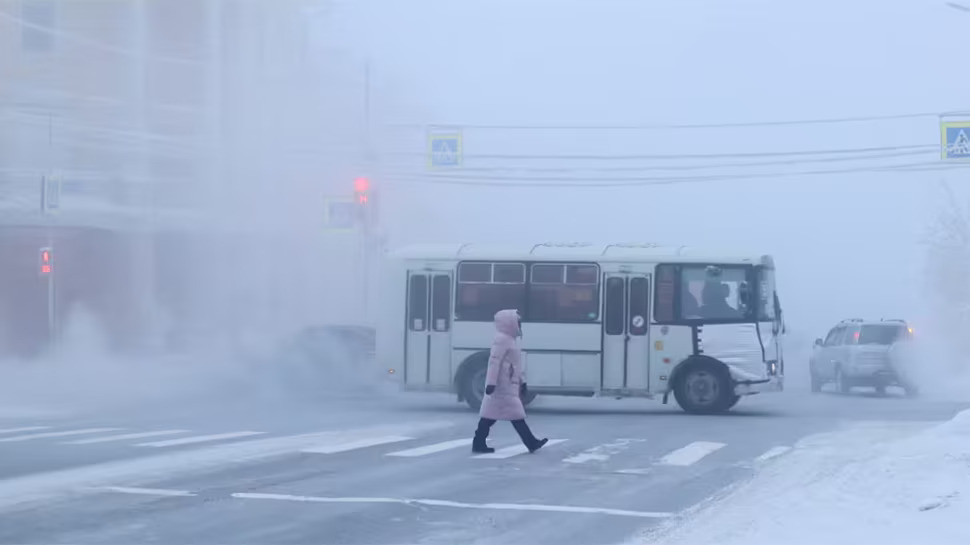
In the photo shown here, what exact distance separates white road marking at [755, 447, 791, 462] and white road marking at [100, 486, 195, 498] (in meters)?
6.64

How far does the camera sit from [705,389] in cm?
2325

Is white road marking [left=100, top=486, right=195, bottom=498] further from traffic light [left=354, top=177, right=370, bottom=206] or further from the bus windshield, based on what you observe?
traffic light [left=354, top=177, right=370, bottom=206]

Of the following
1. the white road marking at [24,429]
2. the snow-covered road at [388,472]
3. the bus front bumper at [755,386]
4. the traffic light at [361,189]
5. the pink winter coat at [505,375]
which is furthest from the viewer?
the traffic light at [361,189]

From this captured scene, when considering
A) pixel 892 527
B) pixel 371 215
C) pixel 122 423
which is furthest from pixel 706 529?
pixel 371 215

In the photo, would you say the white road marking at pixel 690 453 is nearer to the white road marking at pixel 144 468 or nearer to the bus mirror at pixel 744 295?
the white road marking at pixel 144 468

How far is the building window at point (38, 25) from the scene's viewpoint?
40250 mm

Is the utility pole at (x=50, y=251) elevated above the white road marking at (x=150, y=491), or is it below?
above

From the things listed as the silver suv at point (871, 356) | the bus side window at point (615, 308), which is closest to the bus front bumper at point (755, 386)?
the bus side window at point (615, 308)

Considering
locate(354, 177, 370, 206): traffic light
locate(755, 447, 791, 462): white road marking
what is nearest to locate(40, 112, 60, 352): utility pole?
locate(354, 177, 370, 206): traffic light

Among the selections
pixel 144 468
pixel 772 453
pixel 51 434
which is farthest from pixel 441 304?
pixel 144 468

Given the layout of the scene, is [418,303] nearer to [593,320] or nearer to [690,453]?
[593,320]

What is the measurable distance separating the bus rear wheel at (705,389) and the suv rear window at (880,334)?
11469 mm

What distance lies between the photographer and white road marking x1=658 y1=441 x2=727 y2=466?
14.7m

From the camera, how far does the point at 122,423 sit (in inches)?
821
